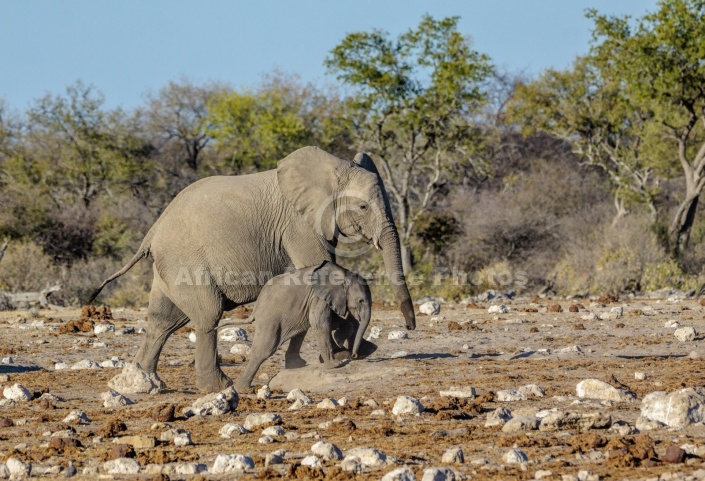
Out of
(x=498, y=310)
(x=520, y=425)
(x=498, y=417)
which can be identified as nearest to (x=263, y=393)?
(x=498, y=417)

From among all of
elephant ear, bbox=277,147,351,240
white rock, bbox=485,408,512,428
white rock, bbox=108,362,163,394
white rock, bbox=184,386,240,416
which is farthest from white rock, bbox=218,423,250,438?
elephant ear, bbox=277,147,351,240

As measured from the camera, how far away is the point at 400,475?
546 centimetres

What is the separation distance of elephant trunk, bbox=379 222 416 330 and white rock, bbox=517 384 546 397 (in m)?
1.91

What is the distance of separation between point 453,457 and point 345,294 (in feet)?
14.3

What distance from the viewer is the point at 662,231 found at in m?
26.0

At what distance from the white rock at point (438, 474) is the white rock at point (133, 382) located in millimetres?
4571

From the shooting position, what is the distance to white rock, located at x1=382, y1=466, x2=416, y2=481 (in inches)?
215

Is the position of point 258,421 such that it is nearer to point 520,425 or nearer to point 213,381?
point 520,425

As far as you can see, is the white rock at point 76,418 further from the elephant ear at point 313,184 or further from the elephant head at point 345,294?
the elephant ear at point 313,184

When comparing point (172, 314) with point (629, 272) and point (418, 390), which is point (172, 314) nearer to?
point (418, 390)

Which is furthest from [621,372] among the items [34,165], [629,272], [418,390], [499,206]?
[34,165]

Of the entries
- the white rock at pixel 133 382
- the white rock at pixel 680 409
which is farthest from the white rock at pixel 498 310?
the white rock at pixel 680 409

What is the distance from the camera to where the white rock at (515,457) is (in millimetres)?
5988

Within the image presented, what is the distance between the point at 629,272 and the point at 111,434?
1721 centimetres
